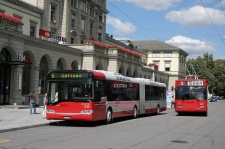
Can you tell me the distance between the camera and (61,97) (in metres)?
18.5

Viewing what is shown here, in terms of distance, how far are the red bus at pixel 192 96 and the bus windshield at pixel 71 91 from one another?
42.6 ft

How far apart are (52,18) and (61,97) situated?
32483mm

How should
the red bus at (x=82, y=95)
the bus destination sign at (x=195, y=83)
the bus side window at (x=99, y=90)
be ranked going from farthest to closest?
the bus destination sign at (x=195, y=83) < the bus side window at (x=99, y=90) < the red bus at (x=82, y=95)

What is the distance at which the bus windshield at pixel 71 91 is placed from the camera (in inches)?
717

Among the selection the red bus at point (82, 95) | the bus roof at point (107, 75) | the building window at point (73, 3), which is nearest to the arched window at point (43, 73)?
the bus roof at point (107, 75)

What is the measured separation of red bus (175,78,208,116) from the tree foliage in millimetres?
89683

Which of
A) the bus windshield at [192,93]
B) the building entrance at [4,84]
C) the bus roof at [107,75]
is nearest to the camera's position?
the bus roof at [107,75]

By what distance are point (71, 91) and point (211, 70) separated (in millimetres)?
114153

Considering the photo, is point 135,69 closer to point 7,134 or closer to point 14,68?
point 14,68

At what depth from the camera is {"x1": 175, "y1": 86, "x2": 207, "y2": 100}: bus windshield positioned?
29.0 meters

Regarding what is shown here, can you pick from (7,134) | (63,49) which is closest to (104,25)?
(63,49)

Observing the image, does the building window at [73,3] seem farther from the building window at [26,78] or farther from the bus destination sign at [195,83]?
the bus destination sign at [195,83]

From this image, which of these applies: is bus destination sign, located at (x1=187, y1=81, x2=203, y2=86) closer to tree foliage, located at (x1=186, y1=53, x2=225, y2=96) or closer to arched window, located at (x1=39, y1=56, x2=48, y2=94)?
arched window, located at (x1=39, y1=56, x2=48, y2=94)

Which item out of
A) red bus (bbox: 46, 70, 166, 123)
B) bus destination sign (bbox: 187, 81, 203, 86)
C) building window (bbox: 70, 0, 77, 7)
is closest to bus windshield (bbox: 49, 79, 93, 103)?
red bus (bbox: 46, 70, 166, 123)
